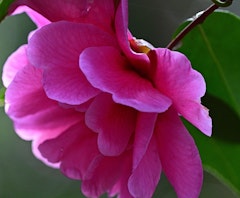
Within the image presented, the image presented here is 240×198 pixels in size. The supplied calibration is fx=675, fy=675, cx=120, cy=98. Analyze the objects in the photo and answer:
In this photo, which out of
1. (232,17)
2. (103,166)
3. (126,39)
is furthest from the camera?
(232,17)

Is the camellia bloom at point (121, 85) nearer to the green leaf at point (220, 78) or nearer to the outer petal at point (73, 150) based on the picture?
the outer petal at point (73, 150)

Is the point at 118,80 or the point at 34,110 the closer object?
the point at 118,80

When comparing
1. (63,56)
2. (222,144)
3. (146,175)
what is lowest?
(222,144)

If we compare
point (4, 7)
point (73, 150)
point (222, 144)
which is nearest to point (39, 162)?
point (222, 144)

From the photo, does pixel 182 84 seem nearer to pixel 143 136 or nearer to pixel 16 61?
pixel 143 136

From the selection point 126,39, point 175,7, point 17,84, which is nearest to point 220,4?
point 126,39

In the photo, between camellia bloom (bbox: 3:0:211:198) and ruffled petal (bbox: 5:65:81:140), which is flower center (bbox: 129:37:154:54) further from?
ruffled petal (bbox: 5:65:81:140)

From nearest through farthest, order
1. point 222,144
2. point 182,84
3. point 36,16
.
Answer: point 182,84
point 36,16
point 222,144

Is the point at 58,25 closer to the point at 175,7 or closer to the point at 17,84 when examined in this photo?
the point at 17,84
